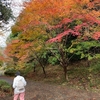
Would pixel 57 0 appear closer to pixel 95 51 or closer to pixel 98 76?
pixel 98 76

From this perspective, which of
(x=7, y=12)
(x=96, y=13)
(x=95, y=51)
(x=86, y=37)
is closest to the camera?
(x=96, y=13)

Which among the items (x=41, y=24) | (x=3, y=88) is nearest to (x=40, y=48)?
(x=41, y=24)

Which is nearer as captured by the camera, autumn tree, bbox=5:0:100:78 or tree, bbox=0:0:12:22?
autumn tree, bbox=5:0:100:78

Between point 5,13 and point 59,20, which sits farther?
point 5,13

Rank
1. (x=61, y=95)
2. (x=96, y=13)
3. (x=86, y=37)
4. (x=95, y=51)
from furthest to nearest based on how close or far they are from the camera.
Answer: (x=95, y=51) → (x=86, y=37) → (x=96, y=13) → (x=61, y=95)

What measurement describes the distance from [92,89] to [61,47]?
138 inches

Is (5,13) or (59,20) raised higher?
(5,13)

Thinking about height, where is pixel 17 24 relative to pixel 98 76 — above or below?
above

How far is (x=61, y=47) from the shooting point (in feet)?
45.3

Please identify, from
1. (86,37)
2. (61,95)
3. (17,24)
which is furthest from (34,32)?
(61,95)

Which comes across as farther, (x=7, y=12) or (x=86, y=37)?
(x=7, y=12)

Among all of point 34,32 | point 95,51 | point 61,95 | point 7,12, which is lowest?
point 61,95

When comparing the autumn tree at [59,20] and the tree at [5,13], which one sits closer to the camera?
the autumn tree at [59,20]

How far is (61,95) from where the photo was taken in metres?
11.1
